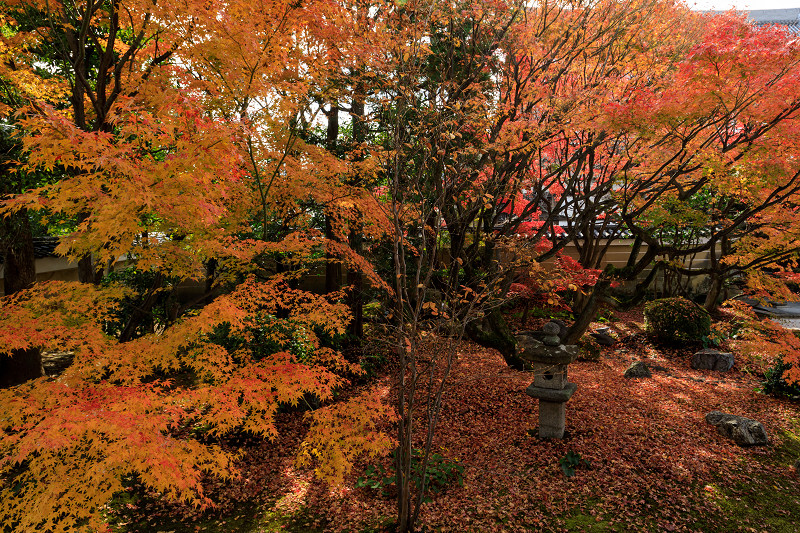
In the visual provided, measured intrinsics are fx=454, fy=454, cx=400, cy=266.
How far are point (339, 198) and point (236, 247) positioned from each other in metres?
2.35

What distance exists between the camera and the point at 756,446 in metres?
6.88

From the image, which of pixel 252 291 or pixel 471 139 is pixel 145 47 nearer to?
pixel 252 291

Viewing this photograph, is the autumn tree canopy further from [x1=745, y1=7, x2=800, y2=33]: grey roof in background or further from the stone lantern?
[x1=745, y1=7, x2=800, y2=33]: grey roof in background

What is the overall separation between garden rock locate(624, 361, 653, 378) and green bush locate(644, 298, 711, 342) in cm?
256

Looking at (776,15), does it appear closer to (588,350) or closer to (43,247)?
(588,350)

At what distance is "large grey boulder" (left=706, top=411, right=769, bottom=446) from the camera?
22.6ft

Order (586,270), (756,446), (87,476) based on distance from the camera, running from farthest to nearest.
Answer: (586,270) < (756,446) < (87,476)

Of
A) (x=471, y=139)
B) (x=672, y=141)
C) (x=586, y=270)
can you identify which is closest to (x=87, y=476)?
(x=471, y=139)

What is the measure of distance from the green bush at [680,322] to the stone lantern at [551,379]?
285 inches

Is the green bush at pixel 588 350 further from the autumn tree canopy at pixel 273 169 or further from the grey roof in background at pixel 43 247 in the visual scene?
the grey roof in background at pixel 43 247

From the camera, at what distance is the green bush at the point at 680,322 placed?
12.3 m

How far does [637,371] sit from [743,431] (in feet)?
11.4

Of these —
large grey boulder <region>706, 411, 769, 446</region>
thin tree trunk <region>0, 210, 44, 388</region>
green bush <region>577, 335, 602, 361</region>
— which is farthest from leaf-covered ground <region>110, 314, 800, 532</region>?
thin tree trunk <region>0, 210, 44, 388</region>

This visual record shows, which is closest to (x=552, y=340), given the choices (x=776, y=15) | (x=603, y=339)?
(x=603, y=339)
